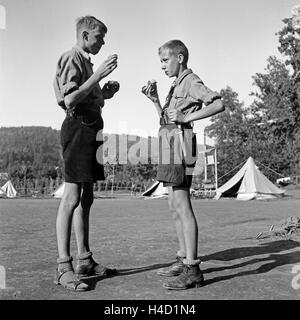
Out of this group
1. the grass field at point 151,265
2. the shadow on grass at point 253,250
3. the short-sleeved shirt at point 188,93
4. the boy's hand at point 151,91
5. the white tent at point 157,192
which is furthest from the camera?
the white tent at point 157,192

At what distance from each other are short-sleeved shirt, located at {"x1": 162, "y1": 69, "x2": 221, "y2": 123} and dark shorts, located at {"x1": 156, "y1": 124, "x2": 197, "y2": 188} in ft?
0.47

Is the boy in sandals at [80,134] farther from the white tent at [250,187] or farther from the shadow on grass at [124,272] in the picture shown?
the white tent at [250,187]

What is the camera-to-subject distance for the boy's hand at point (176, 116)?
2.60 m

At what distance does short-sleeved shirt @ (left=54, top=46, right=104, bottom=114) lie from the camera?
257cm

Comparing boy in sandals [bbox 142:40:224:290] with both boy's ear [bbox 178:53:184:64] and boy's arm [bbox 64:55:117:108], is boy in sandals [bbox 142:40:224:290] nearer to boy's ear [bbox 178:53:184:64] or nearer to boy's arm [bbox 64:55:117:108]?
boy's ear [bbox 178:53:184:64]

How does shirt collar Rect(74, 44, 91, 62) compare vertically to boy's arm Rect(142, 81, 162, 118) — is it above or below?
above

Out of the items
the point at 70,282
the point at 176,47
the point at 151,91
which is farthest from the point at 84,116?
the point at 70,282

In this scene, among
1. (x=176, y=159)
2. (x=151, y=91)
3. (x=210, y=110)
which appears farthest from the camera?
(x=151, y=91)

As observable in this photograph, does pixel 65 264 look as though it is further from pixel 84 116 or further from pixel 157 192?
pixel 157 192

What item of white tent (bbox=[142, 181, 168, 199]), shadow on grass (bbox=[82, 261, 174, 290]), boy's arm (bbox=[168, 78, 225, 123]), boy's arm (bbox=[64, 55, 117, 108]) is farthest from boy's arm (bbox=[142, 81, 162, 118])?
white tent (bbox=[142, 181, 168, 199])

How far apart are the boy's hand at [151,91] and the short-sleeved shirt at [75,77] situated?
338 mm

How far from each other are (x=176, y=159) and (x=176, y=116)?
28 centimetres

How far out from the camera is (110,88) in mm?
3047

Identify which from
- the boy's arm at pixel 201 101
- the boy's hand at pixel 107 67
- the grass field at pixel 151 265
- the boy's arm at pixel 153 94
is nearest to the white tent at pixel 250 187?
the grass field at pixel 151 265
